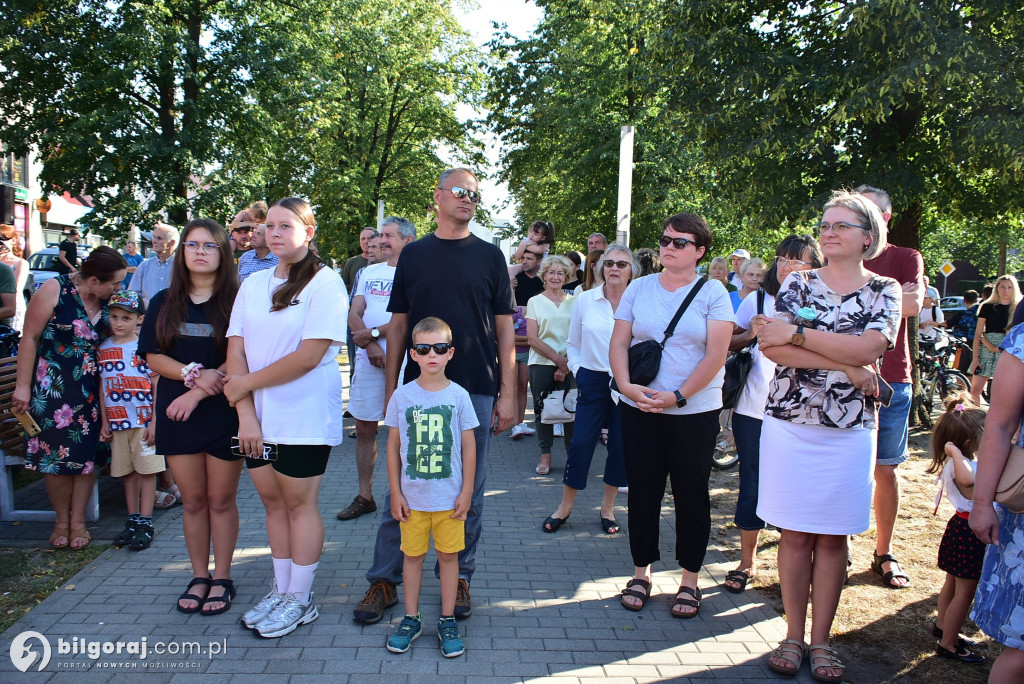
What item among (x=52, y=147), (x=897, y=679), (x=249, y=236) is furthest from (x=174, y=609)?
(x=52, y=147)

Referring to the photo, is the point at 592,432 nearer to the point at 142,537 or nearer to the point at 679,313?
the point at 679,313

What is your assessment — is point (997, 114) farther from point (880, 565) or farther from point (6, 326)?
point (6, 326)

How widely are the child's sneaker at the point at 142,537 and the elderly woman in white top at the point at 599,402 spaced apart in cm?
264

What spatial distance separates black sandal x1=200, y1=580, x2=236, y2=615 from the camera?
4.08 m

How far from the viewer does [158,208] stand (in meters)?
18.6

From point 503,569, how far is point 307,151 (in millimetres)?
24835

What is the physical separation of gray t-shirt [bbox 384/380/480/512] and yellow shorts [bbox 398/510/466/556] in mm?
63

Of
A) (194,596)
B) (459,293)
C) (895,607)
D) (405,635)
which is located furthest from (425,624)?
(895,607)

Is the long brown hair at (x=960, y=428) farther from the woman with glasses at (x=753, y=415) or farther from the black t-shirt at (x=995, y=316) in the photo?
the black t-shirt at (x=995, y=316)

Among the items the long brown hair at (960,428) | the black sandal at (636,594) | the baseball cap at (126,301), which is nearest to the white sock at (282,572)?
the black sandal at (636,594)

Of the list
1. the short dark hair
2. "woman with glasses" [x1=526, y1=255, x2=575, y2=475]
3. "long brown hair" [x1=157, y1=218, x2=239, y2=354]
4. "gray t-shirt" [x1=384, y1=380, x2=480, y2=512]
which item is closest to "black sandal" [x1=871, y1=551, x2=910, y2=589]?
the short dark hair

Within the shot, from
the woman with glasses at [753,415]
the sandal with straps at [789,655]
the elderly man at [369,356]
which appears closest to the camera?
the sandal with straps at [789,655]

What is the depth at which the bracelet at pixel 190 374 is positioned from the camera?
4.01 m

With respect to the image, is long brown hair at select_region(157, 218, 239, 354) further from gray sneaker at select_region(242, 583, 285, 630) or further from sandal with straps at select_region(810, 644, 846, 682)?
sandal with straps at select_region(810, 644, 846, 682)
